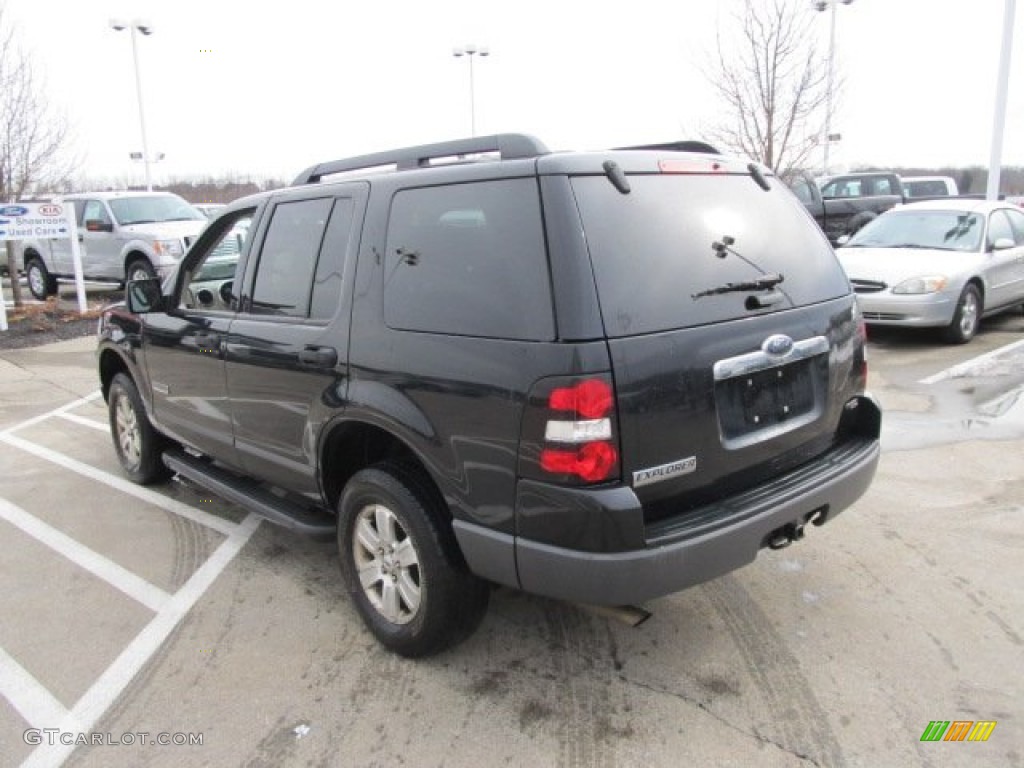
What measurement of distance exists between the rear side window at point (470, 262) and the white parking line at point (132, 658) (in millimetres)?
1738

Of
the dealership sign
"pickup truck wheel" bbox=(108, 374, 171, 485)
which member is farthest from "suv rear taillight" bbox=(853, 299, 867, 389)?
the dealership sign

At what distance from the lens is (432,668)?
312cm

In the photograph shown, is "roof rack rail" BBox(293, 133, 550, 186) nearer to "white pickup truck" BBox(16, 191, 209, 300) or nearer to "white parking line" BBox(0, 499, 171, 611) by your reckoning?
"white parking line" BBox(0, 499, 171, 611)

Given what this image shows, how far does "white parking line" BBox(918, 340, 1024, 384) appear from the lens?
24.8 ft

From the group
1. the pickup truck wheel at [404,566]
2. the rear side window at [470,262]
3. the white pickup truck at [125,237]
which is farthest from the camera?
the white pickup truck at [125,237]

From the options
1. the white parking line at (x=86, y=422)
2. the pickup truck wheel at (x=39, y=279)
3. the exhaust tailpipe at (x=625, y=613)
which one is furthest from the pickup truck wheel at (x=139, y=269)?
the exhaust tailpipe at (x=625, y=613)

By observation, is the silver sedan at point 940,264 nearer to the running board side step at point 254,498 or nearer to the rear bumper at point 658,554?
the rear bumper at point 658,554

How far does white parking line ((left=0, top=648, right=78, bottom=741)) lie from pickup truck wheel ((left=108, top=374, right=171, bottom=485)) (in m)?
1.97

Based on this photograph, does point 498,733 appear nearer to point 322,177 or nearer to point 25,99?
point 322,177

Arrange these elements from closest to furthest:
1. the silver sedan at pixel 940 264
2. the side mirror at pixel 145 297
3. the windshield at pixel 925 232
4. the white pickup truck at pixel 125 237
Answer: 1. the side mirror at pixel 145 297
2. the silver sedan at pixel 940 264
3. the windshield at pixel 925 232
4. the white pickup truck at pixel 125 237

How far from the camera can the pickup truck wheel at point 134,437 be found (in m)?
5.09

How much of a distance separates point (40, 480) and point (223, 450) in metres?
2.20

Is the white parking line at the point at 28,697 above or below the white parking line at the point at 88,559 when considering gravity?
below

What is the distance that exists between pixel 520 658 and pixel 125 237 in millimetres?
12809
